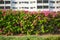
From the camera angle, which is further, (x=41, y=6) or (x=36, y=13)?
(x=41, y=6)

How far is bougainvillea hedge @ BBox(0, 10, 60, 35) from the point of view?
12.1 meters

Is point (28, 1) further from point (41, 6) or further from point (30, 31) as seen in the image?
point (30, 31)

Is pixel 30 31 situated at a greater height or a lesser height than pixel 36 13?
lesser

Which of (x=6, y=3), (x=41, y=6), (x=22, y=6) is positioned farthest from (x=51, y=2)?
(x=6, y=3)

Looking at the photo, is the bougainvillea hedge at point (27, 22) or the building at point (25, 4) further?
the building at point (25, 4)

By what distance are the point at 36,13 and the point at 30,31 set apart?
1046 millimetres

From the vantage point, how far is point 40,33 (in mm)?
12180

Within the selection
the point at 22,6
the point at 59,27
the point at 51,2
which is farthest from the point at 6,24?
the point at 51,2

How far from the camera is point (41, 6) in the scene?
1925cm

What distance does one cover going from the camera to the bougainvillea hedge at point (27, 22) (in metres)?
12.1

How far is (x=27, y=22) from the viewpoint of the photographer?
12133mm

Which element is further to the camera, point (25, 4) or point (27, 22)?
point (25, 4)

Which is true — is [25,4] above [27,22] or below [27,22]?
above

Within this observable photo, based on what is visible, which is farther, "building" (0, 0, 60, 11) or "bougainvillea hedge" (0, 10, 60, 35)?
"building" (0, 0, 60, 11)
